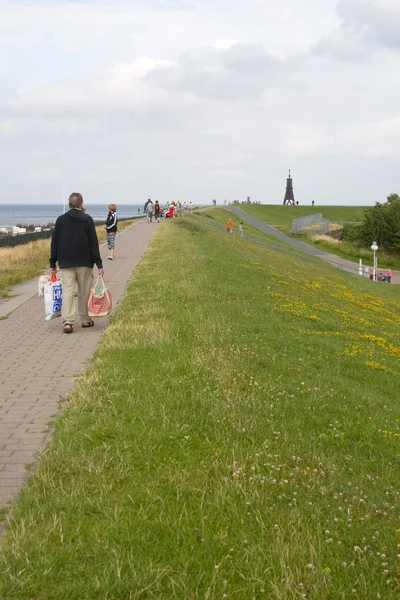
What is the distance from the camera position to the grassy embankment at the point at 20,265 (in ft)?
52.9

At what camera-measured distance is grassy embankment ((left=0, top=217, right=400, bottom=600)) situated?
3.48 meters

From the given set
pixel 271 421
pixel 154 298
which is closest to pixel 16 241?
pixel 154 298

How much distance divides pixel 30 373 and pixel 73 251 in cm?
265

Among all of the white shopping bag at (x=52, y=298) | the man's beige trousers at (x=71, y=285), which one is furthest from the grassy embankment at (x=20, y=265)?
the man's beige trousers at (x=71, y=285)

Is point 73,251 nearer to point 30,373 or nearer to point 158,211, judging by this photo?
point 30,373

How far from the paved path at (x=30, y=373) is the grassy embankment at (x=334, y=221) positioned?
175 feet

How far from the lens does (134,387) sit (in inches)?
260

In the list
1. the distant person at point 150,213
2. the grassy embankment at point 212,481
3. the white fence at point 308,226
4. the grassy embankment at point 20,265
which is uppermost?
the distant person at point 150,213

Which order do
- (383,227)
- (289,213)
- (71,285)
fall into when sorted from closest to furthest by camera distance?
(71,285) < (383,227) < (289,213)

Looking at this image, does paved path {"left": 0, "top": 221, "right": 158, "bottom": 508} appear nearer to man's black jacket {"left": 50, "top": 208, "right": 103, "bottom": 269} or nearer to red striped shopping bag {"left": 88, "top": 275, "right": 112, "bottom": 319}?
red striped shopping bag {"left": 88, "top": 275, "right": 112, "bottom": 319}

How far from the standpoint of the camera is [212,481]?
179 inches

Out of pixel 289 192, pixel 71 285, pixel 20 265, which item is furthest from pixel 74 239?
pixel 289 192

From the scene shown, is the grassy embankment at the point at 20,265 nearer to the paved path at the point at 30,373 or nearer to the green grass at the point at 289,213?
the paved path at the point at 30,373

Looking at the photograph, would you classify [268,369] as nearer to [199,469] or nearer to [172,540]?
[199,469]
